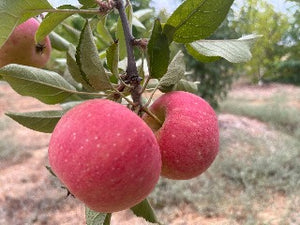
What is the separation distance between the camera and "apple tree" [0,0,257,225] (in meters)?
0.33

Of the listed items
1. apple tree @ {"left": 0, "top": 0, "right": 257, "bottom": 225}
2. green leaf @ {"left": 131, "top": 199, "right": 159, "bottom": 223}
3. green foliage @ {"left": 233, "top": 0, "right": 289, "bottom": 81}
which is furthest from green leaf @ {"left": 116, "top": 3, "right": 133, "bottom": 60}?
green foliage @ {"left": 233, "top": 0, "right": 289, "bottom": 81}

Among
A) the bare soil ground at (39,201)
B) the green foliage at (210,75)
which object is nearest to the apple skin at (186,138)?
the bare soil ground at (39,201)

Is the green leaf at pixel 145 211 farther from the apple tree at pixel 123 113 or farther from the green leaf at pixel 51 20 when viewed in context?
A: the green leaf at pixel 51 20

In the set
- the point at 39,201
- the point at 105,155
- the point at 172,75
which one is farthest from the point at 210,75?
the point at 105,155

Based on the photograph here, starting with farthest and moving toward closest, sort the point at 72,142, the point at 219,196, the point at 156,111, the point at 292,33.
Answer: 1. the point at 292,33
2. the point at 219,196
3. the point at 156,111
4. the point at 72,142

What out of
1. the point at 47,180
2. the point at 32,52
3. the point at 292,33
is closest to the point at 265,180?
the point at 47,180

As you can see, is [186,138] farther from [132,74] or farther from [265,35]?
[265,35]

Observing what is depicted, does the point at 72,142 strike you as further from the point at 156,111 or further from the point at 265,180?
the point at 265,180

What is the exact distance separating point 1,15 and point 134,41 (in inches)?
5.0

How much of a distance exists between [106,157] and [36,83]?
0.49 feet

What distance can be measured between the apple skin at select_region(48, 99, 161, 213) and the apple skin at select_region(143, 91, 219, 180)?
0.04 m

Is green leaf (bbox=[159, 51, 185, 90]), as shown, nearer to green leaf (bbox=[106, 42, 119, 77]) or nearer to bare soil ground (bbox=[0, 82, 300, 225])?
green leaf (bbox=[106, 42, 119, 77])

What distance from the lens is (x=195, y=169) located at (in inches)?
15.9

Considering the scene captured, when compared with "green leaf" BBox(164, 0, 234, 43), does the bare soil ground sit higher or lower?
lower
